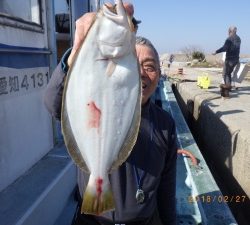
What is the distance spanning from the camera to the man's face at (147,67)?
76.1 inches

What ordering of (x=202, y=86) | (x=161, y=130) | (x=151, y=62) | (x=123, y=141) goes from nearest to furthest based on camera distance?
(x=123, y=141)
(x=151, y=62)
(x=161, y=130)
(x=202, y=86)

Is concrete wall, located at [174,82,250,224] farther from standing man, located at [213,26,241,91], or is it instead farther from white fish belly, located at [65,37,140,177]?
white fish belly, located at [65,37,140,177]

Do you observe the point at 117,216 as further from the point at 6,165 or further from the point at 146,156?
the point at 6,165

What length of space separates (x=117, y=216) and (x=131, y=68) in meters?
0.93

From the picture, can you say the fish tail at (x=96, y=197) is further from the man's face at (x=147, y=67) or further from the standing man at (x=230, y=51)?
the standing man at (x=230, y=51)

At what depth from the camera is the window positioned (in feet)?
11.3

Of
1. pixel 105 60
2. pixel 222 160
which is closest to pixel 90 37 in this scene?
pixel 105 60

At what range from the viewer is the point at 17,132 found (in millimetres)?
3090

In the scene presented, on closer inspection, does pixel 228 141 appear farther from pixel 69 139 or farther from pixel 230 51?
pixel 230 51

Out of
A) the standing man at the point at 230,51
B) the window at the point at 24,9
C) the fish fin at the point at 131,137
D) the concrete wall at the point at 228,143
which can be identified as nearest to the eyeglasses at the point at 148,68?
the fish fin at the point at 131,137

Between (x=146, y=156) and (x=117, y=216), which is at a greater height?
(x=146, y=156)

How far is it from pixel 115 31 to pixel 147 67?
2.14 ft

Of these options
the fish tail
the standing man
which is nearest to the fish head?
the fish tail

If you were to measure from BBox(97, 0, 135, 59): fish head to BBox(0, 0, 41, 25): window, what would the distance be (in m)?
2.34
